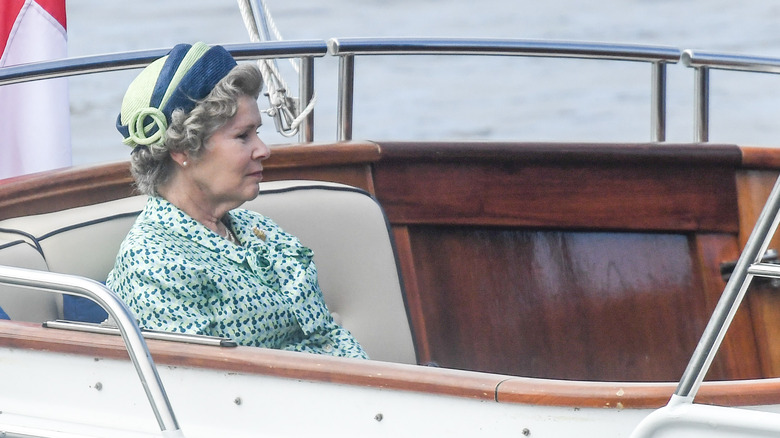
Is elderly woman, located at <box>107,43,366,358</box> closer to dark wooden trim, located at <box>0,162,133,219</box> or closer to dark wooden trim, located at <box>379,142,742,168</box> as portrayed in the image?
dark wooden trim, located at <box>0,162,133,219</box>

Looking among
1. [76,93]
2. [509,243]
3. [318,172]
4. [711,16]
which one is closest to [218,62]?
[318,172]

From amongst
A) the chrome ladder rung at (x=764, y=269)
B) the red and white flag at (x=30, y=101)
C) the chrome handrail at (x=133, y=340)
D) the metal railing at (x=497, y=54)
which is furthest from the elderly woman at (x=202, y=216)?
the chrome ladder rung at (x=764, y=269)

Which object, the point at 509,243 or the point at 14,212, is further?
the point at 509,243

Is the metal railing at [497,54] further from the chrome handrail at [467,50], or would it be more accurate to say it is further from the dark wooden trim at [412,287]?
the dark wooden trim at [412,287]

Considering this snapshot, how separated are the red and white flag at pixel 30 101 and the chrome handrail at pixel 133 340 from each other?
1.31m

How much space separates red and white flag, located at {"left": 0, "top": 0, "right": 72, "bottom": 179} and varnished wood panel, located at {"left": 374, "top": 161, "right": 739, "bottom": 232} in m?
0.77

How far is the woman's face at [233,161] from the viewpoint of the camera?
2.17 m

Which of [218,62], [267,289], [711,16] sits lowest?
[267,289]

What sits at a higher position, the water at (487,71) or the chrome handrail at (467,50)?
the water at (487,71)

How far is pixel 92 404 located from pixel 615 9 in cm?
1033

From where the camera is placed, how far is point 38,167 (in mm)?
2885

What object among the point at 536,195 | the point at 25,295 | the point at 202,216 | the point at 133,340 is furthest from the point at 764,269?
the point at 536,195

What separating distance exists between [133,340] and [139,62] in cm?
110

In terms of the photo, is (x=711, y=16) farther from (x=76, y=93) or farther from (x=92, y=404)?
(x=92, y=404)
